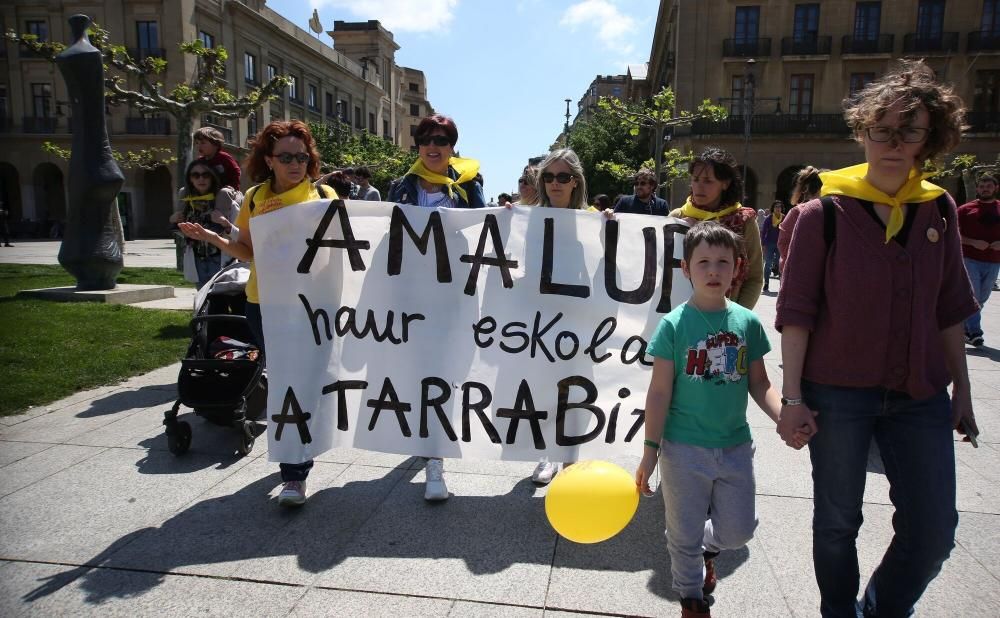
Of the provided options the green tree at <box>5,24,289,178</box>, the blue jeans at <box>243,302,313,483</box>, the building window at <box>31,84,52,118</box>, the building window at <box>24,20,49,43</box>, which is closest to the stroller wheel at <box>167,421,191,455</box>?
the blue jeans at <box>243,302,313,483</box>

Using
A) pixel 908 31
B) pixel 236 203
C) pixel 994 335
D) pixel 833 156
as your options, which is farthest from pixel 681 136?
pixel 236 203

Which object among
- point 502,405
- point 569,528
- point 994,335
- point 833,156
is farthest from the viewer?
point 833,156

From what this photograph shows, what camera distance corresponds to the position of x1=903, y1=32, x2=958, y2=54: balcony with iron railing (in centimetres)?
3575

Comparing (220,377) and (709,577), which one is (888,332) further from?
(220,377)

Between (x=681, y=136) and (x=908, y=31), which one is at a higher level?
(x=908, y=31)

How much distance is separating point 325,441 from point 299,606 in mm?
1077

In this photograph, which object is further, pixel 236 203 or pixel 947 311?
pixel 236 203

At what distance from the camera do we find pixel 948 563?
278 cm

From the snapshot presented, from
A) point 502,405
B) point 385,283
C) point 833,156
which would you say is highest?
point 833,156

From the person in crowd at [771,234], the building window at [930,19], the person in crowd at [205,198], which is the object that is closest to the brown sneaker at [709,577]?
the person in crowd at [205,198]

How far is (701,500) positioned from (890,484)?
586 millimetres

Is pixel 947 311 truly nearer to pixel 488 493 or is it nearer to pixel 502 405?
pixel 502 405

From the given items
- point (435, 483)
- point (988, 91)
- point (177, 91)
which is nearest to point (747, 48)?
point (988, 91)

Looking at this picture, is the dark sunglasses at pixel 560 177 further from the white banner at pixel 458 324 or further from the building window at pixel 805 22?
the building window at pixel 805 22
